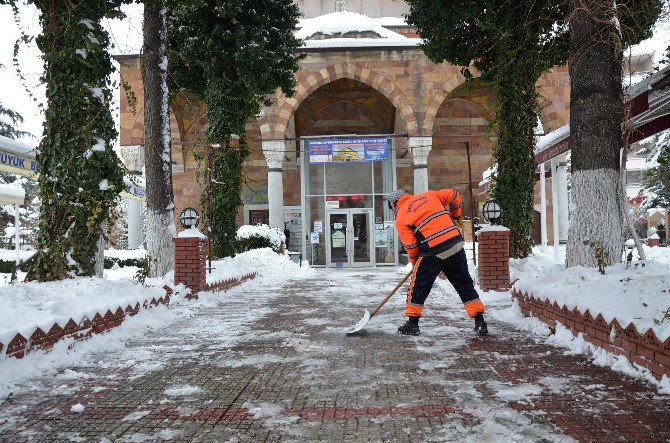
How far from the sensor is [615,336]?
404 cm

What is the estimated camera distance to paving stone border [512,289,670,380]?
138 inches

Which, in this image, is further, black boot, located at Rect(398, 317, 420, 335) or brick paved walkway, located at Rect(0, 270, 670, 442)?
black boot, located at Rect(398, 317, 420, 335)

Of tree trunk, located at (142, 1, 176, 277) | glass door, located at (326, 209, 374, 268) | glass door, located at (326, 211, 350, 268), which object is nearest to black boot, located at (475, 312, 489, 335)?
tree trunk, located at (142, 1, 176, 277)

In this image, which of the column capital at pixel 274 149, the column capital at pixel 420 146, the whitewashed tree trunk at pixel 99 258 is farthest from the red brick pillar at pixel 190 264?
the column capital at pixel 420 146

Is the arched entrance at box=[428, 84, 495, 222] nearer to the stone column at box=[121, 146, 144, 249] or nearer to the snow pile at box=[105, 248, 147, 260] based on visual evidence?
the stone column at box=[121, 146, 144, 249]

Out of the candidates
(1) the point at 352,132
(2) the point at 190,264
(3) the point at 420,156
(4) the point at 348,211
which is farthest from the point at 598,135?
(1) the point at 352,132

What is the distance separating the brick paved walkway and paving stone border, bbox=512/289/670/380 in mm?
190

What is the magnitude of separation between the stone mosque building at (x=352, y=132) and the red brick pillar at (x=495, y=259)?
7.75m

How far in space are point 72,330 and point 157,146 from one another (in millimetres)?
5330

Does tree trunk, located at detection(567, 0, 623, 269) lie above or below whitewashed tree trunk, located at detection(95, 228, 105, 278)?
above

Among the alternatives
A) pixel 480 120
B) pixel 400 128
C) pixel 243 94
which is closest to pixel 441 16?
pixel 243 94

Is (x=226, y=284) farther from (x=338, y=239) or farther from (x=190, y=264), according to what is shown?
(x=338, y=239)

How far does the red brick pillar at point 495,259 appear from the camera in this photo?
8656 mm

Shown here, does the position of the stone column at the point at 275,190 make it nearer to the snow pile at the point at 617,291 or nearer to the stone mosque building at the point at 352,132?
the stone mosque building at the point at 352,132
